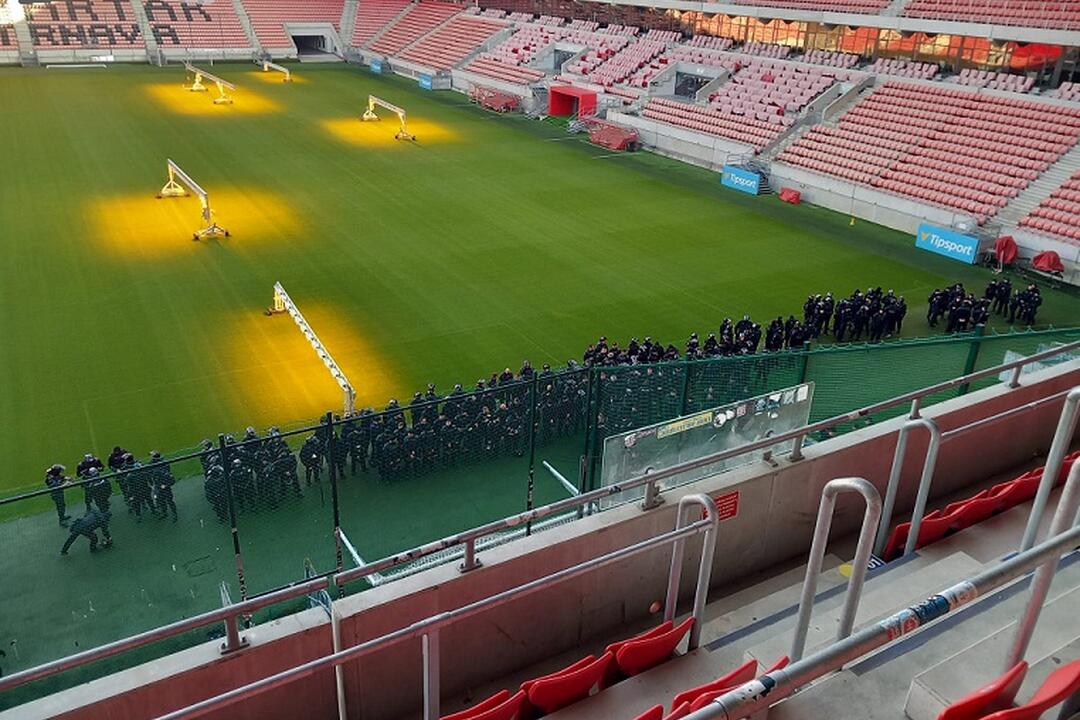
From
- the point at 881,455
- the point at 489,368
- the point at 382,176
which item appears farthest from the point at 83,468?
the point at 382,176

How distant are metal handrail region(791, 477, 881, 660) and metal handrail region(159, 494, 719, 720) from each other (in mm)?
797

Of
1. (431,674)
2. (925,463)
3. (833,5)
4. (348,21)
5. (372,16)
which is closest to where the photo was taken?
(431,674)

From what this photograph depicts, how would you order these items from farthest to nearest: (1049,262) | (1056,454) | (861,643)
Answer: (1049,262), (1056,454), (861,643)

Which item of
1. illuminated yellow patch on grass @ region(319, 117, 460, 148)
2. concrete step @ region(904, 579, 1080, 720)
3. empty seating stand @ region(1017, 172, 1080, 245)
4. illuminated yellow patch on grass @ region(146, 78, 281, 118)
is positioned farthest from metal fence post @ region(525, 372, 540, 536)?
illuminated yellow patch on grass @ region(146, 78, 281, 118)

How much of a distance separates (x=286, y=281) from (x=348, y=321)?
2821 millimetres

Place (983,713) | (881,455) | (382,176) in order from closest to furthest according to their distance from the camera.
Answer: (983,713)
(881,455)
(382,176)

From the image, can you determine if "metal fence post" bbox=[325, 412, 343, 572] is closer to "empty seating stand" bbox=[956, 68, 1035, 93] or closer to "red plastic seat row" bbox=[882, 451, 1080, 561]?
"red plastic seat row" bbox=[882, 451, 1080, 561]

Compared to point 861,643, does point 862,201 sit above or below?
below

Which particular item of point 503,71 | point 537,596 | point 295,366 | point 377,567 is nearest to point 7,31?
point 503,71

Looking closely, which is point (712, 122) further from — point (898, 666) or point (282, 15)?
point (282, 15)

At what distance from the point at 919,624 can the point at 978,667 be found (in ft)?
3.99

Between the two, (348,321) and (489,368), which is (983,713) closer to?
(489,368)

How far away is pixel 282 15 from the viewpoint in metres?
58.0

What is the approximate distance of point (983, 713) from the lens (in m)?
3.78
